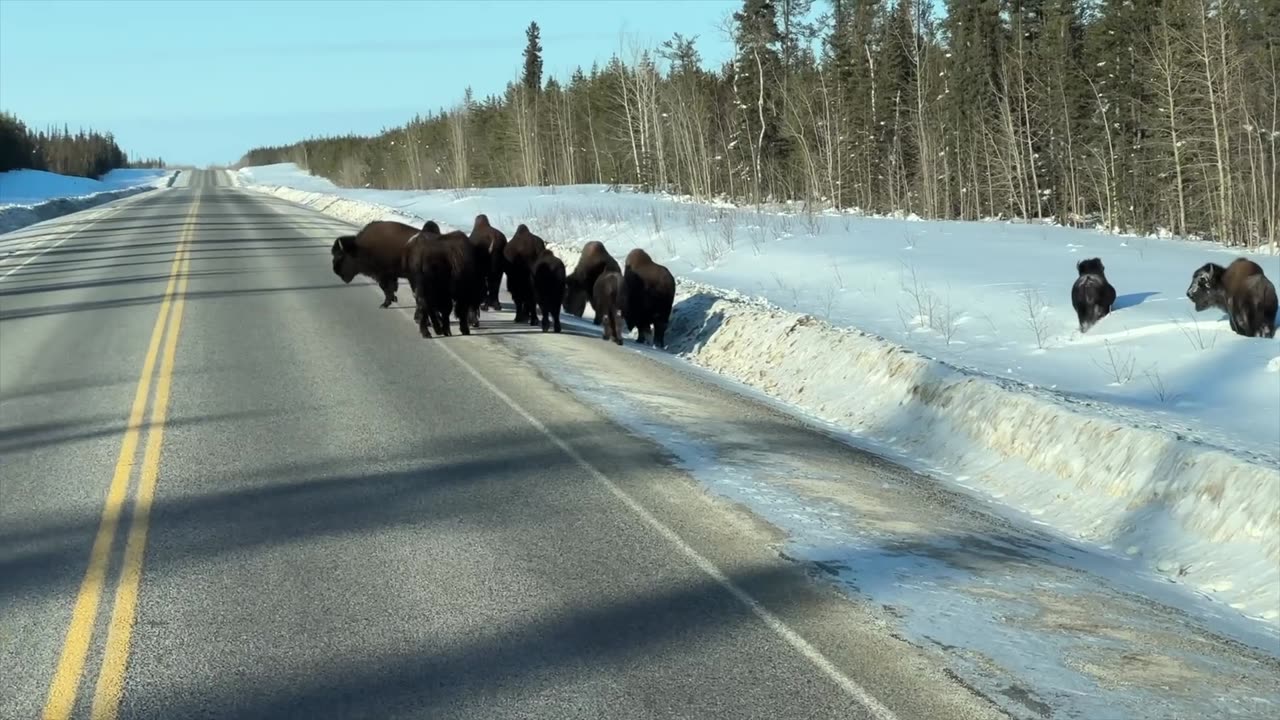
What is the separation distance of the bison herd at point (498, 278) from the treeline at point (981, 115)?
88.2ft

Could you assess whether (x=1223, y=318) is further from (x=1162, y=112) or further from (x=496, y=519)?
(x=1162, y=112)

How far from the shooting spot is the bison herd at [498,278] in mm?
15883

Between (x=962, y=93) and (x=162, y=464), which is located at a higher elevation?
(x=962, y=93)

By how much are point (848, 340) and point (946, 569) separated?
7.10 metres

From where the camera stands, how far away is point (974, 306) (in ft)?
59.7

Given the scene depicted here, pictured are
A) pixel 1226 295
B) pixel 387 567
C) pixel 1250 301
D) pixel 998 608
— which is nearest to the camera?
pixel 998 608

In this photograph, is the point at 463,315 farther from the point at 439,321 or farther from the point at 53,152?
the point at 53,152

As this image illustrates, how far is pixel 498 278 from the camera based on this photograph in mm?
19250

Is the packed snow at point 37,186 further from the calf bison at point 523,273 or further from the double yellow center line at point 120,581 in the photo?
the double yellow center line at point 120,581

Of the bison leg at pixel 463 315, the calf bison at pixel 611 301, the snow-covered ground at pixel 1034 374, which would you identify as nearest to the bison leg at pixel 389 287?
the bison leg at pixel 463 315

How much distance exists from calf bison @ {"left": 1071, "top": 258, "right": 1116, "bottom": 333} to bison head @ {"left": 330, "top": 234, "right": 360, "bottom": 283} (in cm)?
1108

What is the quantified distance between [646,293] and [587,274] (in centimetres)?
254

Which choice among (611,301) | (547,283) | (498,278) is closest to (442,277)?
(547,283)

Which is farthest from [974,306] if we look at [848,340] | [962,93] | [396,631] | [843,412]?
[962,93]
